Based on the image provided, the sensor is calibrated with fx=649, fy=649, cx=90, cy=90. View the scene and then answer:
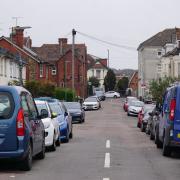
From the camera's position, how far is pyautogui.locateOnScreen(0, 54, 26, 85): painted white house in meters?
52.1

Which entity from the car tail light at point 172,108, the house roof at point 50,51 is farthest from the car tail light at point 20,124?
the house roof at point 50,51

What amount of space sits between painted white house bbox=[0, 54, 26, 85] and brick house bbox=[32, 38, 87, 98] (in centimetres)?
3499

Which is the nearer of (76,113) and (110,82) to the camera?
(76,113)

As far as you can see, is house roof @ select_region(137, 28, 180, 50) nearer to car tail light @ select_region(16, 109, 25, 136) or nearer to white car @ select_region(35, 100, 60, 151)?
white car @ select_region(35, 100, 60, 151)

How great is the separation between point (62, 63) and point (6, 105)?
83.7 m

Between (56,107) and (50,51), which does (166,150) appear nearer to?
(56,107)

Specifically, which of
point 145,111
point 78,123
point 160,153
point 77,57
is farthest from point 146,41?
point 160,153

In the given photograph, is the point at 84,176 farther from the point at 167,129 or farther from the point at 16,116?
the point at 167,129

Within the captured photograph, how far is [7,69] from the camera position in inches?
2143

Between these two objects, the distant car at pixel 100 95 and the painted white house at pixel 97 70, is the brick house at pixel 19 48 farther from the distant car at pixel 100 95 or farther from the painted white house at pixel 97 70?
the painted white house at pixel 97 70

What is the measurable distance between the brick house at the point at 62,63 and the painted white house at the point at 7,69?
34993mm

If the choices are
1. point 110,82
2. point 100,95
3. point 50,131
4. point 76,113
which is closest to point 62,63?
point 100,95

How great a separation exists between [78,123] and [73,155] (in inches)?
1020

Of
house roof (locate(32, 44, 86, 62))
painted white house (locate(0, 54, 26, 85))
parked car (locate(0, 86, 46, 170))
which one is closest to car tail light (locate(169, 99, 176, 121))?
parked car (locate(0, 86, 46, 170))
